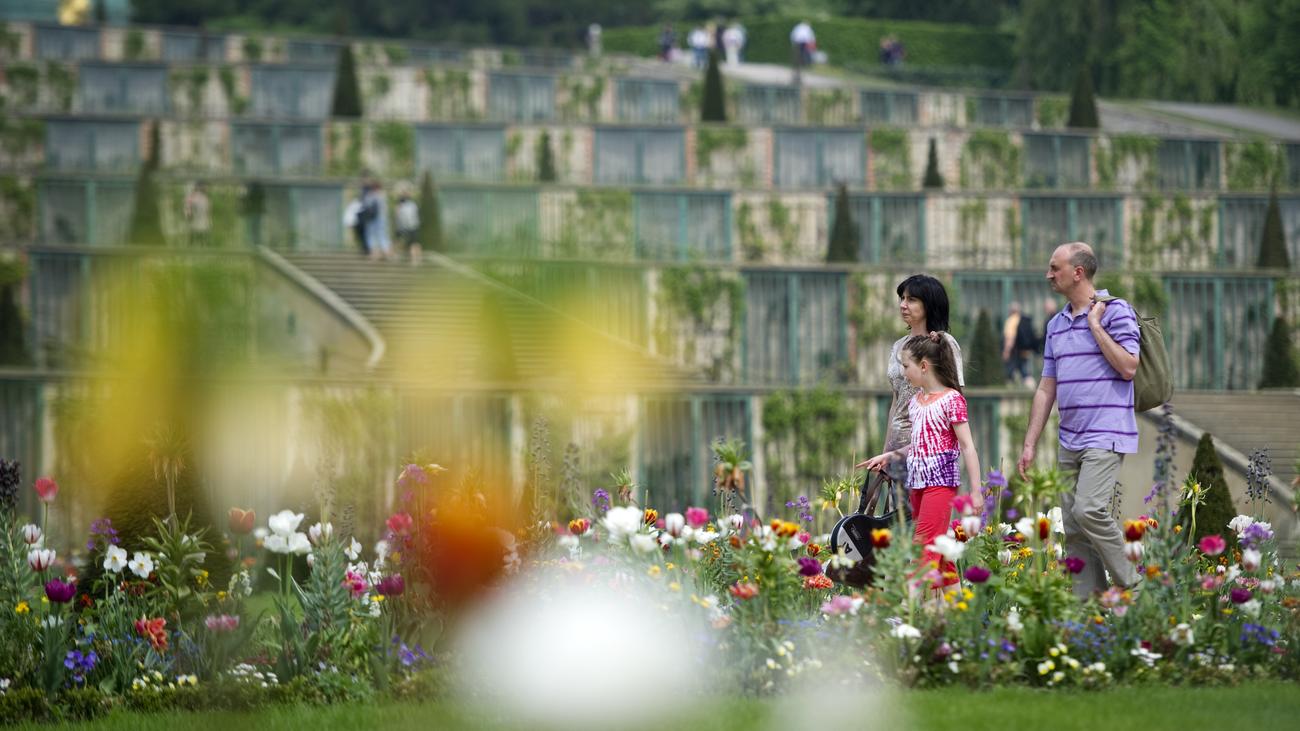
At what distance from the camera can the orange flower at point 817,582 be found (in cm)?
959

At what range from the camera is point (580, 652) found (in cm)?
887

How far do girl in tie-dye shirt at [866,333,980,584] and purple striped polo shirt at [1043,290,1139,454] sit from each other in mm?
550

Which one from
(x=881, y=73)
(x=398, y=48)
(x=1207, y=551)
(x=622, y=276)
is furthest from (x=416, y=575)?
(x=881, y=73)

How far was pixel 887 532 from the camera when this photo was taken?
866 centimetres

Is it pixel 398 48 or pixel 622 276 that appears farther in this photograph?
pixel 398 48

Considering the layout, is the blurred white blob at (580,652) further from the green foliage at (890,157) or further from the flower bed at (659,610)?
the green foliage at (890,157)

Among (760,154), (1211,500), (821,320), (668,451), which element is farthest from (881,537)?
(760,154)

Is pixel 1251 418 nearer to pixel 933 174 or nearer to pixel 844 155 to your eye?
pixel 933 174

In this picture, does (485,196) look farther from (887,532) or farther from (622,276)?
(887,532)

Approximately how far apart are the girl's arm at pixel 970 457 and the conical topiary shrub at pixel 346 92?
2946cm

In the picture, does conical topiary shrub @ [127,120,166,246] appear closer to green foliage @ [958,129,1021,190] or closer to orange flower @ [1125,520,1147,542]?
green foliage @ [958,129,1021,190]

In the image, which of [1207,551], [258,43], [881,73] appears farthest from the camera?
[881,73]

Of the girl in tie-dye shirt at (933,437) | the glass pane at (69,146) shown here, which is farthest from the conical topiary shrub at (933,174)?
the girl in tie-dye shirt at (933,437)

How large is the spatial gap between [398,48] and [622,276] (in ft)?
67.4
